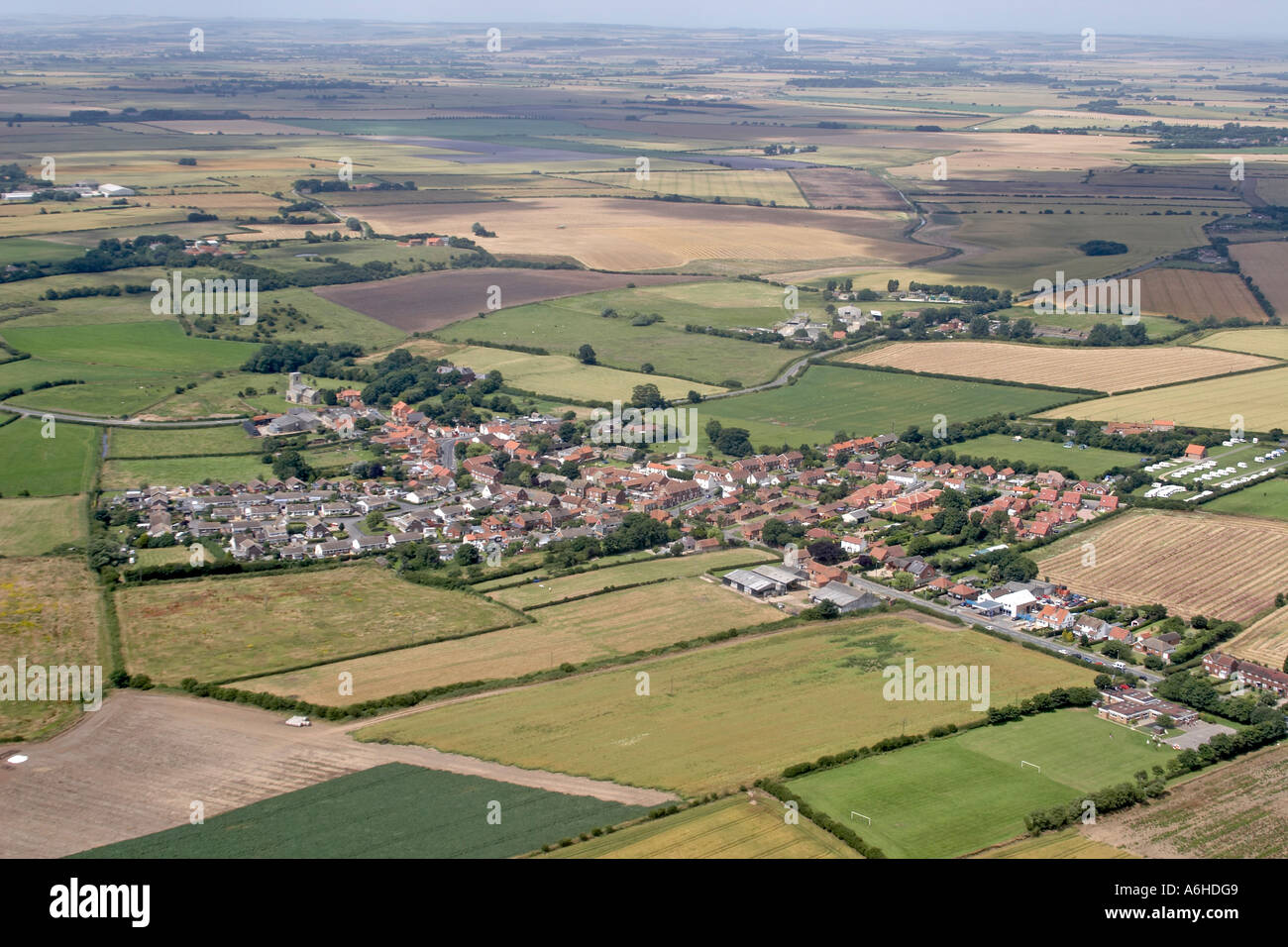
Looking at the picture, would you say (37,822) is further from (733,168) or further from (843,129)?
(843,129)

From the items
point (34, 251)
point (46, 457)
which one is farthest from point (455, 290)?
point (46, 457)

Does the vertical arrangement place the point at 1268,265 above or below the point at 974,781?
above

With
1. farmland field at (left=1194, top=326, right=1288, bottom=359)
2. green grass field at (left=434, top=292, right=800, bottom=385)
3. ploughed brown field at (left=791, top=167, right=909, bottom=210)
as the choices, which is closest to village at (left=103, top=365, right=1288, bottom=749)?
green grass field at (left=434, top=292, right=800, bottom=385)

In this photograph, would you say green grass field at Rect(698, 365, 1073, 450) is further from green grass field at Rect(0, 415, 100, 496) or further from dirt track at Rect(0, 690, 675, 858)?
dirt track at Rect(0, 690, 675, 858)

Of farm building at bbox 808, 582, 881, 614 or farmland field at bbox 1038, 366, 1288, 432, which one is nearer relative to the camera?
farm building at bbox 808, 582, 881, 614

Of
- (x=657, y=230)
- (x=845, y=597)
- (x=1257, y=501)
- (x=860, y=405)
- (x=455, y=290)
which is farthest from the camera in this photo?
(x=657, y=230)

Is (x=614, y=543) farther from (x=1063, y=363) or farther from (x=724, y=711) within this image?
(x=1063, y=363)
